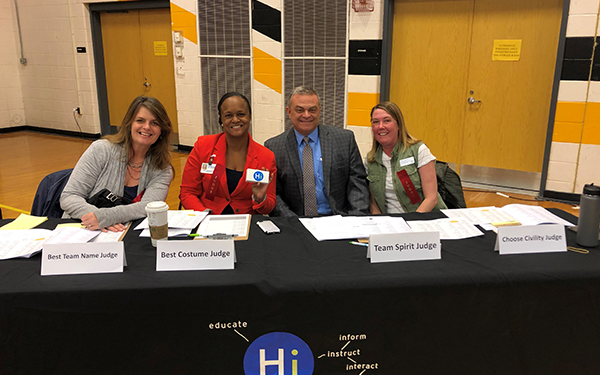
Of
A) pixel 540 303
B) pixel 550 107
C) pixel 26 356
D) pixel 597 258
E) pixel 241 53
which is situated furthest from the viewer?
pixel 241 53

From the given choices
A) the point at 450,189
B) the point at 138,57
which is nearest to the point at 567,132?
the point at 450,189

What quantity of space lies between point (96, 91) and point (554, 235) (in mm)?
7816

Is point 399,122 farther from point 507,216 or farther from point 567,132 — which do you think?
point 567,132

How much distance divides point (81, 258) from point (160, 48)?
20.5 ft

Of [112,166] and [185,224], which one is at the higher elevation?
[112,166]

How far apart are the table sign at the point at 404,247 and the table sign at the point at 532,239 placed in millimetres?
253

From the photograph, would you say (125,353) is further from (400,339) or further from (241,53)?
(241,53)

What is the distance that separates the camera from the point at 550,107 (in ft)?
14.2

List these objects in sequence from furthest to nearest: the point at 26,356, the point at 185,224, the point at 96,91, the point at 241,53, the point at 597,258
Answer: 1. the point at 96,91
2. the point at 241,53
3. the point at 185,224
4. the point at 597,258
5. the point at 26,356

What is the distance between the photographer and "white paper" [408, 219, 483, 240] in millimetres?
1764

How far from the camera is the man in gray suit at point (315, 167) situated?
2.61 m

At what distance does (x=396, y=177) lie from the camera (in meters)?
2.51

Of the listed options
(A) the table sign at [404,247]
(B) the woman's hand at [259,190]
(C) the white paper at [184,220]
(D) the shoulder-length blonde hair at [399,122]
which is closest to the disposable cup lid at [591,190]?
(A) the table sign at [404,247]

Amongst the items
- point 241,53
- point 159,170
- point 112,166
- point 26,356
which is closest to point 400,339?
point 26,356
